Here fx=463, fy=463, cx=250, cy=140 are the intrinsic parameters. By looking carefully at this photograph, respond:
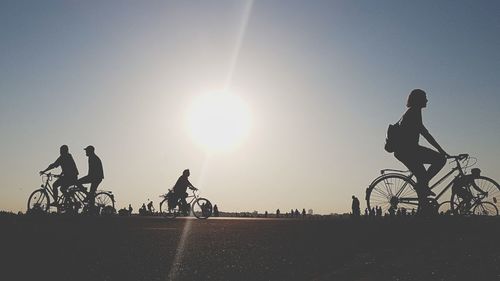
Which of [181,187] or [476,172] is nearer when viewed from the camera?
[476,172]

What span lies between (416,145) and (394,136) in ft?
1.57

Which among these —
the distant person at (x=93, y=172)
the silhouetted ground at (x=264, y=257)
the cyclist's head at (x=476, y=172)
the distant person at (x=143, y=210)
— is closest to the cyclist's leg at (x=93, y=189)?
the distant person at (x=93, y=172)

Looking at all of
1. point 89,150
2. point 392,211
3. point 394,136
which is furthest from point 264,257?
point 89,150

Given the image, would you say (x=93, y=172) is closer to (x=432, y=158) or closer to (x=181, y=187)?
(x=181, y=187)

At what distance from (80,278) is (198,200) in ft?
64.1

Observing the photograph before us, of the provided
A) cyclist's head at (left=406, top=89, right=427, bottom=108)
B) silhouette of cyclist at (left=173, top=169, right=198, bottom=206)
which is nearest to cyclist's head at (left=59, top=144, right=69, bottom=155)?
silhouette of cyclist at (left=173, top=169, right=198, bottom=206)

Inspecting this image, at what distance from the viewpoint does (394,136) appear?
9.62 metres

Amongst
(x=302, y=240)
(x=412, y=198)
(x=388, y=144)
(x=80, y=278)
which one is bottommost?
(x=80, y=278)

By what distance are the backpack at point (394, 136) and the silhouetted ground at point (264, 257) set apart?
96.1 inches

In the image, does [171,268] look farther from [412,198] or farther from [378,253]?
[412,198]

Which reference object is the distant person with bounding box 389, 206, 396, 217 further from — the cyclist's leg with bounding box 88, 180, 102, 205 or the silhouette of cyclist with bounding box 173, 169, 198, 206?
the silhouette of cyclist with bounding box 173, 169, 198, 206

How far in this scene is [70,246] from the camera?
6.20 meters

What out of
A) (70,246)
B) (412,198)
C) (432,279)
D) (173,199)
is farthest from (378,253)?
(173,199)

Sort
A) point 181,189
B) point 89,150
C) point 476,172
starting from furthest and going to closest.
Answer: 1. point 181,189
2. point 89,150
3. point 476,172
